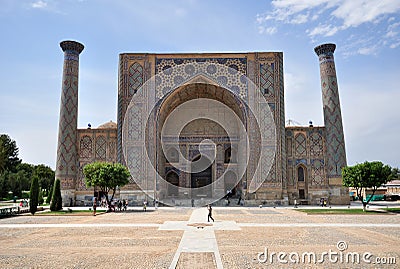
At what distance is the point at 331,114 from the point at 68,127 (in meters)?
16.8

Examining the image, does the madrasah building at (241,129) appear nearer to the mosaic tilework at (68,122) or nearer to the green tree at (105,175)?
the mosaic tilework at (68,122)

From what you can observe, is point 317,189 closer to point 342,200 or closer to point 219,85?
point 342,200

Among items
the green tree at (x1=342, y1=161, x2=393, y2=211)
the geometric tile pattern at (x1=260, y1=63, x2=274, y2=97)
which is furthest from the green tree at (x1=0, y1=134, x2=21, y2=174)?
the green tree at (x1=342, y1=161, x2=393, y2=211)

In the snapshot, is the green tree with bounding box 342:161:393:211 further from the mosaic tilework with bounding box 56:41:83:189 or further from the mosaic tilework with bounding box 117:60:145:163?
the mosaic tilework with bounding box 56:41:83:189

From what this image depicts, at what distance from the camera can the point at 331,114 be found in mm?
21953

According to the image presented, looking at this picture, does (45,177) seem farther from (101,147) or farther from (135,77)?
(135,77)

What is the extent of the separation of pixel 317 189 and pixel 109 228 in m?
14.9

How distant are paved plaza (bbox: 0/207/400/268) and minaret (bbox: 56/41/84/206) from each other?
1032 centimetres

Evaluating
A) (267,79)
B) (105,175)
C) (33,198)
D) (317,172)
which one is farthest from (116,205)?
(317,172)

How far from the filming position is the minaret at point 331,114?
70.6 ft

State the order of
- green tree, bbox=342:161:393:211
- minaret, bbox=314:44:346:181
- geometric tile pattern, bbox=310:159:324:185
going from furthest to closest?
geometric tile pattern, bbox=310:159:324:185 < minaret, bbox=314:44:346:181 < green tree, bbox=342:161:393:211

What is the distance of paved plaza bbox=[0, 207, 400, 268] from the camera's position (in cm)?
622

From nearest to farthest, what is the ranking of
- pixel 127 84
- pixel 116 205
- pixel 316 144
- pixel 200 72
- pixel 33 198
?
1. pixel 33 198
2. pixel 116 205
3. pixel 316 144
4. pixel 127 84
5. pixel 200 72

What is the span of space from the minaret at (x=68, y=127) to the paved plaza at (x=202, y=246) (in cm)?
1032
